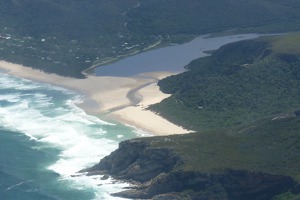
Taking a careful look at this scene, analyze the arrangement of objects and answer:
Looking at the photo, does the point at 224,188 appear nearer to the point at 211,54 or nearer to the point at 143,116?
the point at 143,116

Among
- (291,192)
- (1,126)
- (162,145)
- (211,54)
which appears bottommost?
(291,192)

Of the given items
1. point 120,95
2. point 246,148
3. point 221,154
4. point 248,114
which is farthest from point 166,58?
point 221,154

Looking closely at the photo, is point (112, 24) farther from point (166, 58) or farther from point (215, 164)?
point (215, 164)

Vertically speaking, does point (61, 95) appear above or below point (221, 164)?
above

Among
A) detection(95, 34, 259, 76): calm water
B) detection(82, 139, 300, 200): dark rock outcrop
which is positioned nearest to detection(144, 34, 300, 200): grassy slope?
detection(82, 139, 300, 200): dark rock outcrop

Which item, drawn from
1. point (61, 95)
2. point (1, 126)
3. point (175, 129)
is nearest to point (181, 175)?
point (175, 129)

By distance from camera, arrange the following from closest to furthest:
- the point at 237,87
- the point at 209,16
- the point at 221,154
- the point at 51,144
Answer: the point at 221,154, the point at 51,144, the point at 237,87, the point at 209,16

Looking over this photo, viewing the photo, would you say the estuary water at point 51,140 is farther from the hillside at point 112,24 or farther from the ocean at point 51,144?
the hillside at point 112,24

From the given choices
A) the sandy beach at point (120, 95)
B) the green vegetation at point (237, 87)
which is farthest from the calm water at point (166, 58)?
the green vegetation at point (237, 87)
